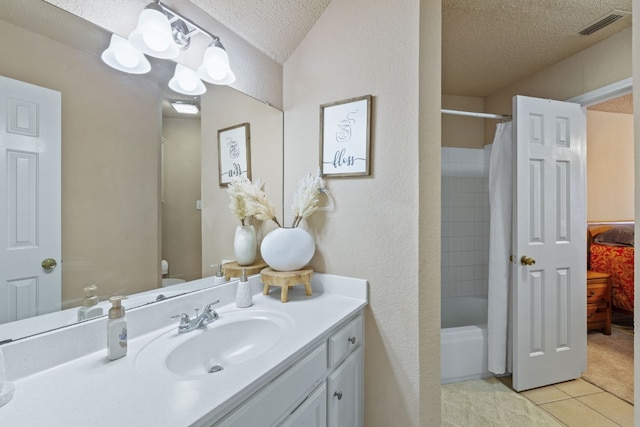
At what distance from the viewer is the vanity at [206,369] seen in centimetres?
62

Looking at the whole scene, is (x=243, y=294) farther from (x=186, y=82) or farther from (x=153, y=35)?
(x=153, y=35)

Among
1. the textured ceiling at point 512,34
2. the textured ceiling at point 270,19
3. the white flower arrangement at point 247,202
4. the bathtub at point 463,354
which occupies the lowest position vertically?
the bathtub at point 463,354

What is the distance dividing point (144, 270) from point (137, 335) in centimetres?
23

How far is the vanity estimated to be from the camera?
62 cm

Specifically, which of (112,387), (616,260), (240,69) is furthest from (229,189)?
(616,260)

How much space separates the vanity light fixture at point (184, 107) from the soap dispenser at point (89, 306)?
0.77 meters

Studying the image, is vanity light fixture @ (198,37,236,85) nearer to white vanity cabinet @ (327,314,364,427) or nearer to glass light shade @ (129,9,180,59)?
glass light shade @ (129,9,180,59)

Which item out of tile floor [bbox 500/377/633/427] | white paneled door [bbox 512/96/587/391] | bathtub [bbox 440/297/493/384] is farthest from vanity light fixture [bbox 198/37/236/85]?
tile floor [bbox 500/377/633/427]

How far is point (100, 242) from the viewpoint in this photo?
0.96 m

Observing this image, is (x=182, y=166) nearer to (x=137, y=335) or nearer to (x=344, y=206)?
(x=137, y=335)

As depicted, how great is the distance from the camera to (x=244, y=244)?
1487 mm

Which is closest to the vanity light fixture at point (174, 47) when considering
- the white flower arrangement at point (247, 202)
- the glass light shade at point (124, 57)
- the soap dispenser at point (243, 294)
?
the glass light shade at point (124, 57)

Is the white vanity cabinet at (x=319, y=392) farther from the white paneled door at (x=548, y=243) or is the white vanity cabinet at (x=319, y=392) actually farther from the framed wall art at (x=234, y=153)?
the white paneled door at (x=548, y=243)

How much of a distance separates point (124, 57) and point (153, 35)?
131 millimetres
